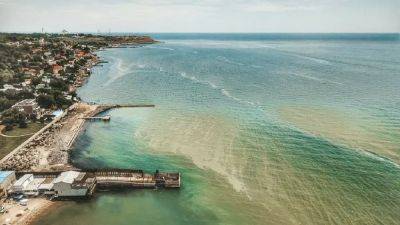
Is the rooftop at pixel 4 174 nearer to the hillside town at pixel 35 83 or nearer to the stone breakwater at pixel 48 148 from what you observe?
the stone breakwater at pixel 48 148

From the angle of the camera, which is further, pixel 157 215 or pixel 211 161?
pixel 211 161

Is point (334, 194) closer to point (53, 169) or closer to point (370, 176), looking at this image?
point (370, 176)

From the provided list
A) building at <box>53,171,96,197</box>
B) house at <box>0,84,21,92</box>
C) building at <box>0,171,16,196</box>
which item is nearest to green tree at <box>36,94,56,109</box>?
house at <box>0,84,21,92</box>

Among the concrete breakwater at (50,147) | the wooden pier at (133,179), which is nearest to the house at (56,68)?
the concrete breakwater at (50,147)

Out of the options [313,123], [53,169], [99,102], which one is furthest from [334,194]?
[99,102]

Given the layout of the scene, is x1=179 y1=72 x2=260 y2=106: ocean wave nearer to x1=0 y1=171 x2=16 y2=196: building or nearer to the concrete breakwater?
the concrete breakwater

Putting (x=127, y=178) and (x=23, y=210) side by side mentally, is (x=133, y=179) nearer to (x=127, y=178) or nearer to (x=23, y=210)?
(x=127, y=178)
